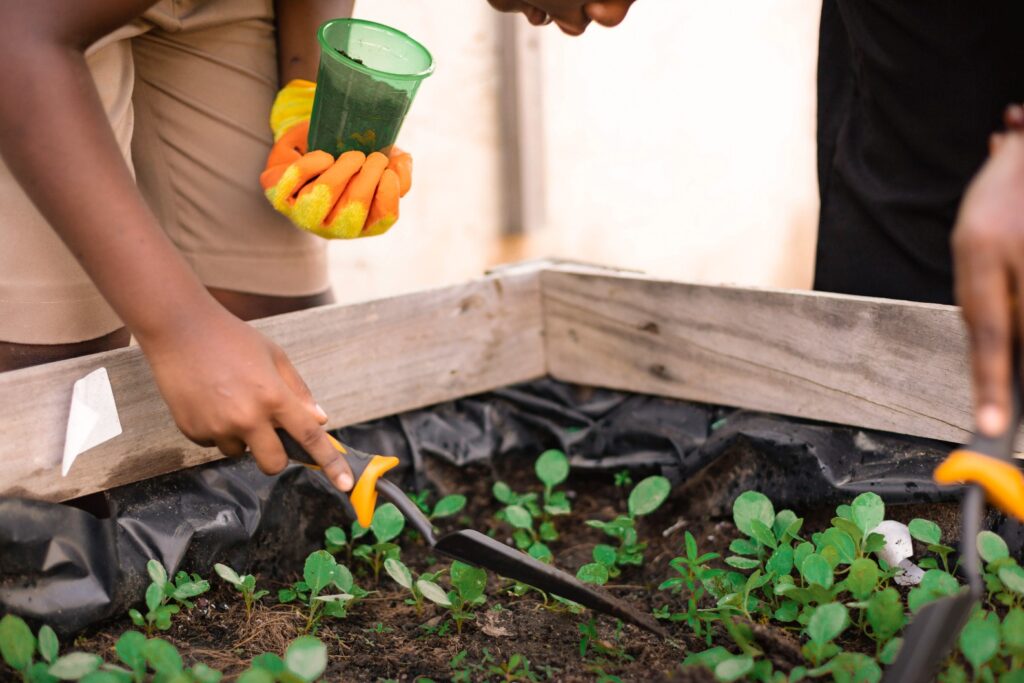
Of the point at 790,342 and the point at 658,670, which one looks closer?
the point at 658,670

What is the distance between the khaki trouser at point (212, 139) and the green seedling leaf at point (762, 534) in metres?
0.80

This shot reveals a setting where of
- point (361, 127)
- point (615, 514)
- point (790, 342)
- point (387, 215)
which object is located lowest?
point (615, 514)

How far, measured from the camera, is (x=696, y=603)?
126 cm

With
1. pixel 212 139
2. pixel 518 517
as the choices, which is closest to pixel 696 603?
pixel 518 517

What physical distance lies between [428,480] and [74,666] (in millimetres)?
708

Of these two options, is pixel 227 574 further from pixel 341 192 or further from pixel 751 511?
pixel 751 511

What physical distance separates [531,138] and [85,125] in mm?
2220

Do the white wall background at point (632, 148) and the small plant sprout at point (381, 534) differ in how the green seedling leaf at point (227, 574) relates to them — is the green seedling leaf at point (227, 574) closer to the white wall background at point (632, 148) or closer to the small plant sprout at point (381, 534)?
the small plant sprout at point (381, 534)

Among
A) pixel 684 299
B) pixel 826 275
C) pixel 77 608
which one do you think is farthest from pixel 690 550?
pixel 77 608

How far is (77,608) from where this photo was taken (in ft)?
3.81

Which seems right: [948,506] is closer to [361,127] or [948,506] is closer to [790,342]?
[790,342]

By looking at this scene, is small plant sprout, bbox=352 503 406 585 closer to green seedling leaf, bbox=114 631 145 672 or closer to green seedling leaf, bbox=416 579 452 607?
green seedling leaf, bbox=416 579 452 607

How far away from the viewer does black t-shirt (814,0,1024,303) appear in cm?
130

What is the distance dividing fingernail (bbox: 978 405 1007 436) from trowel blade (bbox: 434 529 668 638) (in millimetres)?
491
